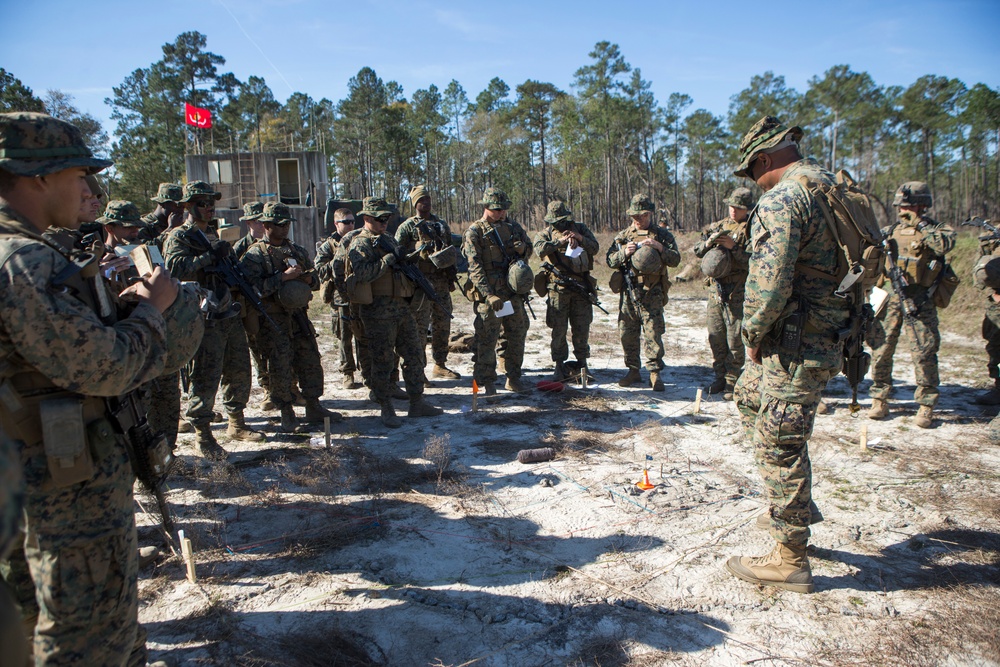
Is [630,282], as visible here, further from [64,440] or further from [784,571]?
[64,440]

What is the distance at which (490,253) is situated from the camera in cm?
729

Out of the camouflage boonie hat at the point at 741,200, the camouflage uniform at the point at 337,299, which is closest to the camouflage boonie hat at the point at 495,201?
the camouflage uniform at the point at 337,299

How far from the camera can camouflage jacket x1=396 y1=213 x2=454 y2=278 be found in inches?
282

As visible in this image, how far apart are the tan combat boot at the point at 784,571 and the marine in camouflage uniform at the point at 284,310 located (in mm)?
4662

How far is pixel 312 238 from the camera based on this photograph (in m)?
24.6

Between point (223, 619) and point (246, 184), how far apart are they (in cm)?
2741

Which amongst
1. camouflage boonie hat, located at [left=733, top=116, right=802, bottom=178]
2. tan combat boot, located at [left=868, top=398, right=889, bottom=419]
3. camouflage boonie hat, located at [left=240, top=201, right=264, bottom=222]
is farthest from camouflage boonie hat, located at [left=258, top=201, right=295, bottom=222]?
tan combat boot, located at [left=868, top=398, right=889, bottom=419]

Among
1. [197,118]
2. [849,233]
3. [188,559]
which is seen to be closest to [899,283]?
[849,233]

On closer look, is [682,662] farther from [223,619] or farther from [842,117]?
[842,117]

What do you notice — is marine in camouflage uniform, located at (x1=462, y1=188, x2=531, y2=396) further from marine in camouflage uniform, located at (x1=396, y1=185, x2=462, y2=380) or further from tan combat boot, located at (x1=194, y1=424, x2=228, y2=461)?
tan combat boot, located at (x1=194, y1=424, x2=228, y2=461)

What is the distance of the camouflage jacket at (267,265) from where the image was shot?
6.14m

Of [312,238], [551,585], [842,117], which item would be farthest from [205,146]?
[551,585]

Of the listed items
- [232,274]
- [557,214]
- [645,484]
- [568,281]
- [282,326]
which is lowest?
[645,484]

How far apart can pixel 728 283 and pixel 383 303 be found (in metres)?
3.97
